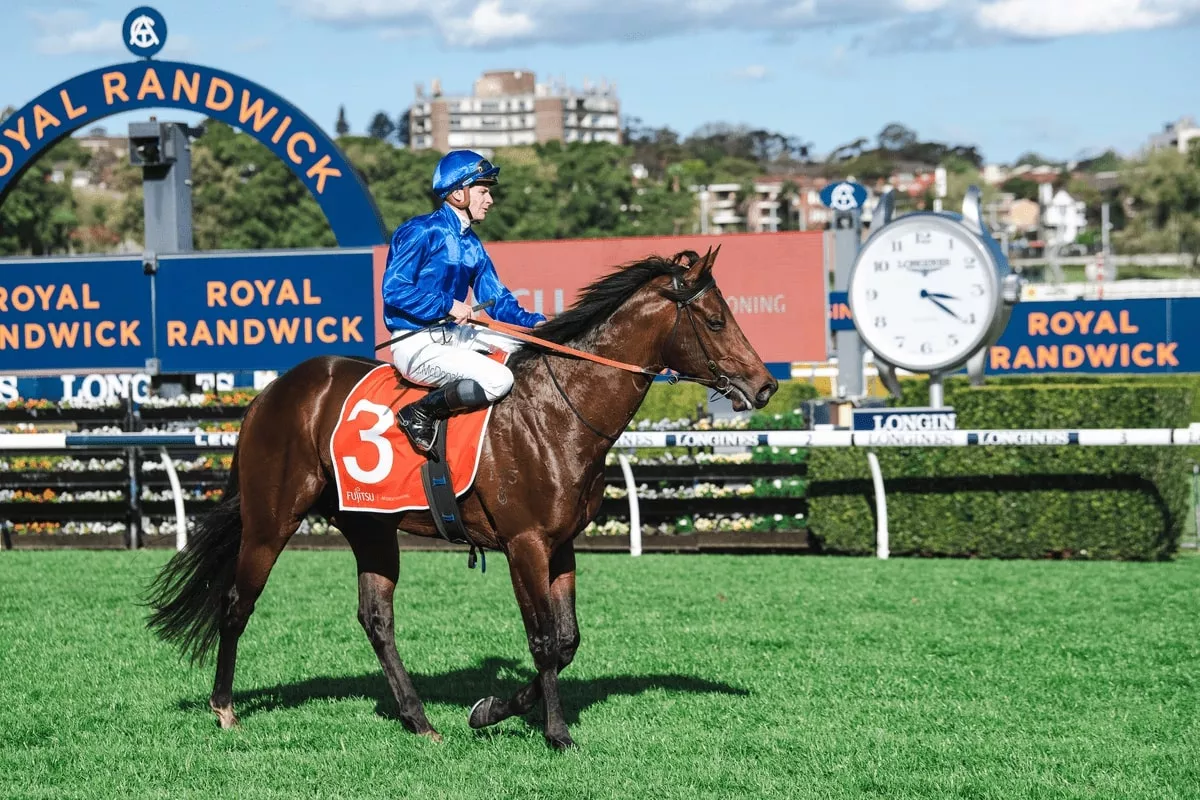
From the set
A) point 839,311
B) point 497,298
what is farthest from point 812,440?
point 497,298

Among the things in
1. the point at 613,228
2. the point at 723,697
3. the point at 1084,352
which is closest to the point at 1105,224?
the point at 613,228

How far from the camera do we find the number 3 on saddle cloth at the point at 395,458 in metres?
5.34

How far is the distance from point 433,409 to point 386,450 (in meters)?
0.28

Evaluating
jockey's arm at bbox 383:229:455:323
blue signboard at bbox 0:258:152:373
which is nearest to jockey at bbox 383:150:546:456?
jockey's arm at bbox 383:229:455:323

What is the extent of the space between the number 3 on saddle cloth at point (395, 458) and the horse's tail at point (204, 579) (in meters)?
0.60

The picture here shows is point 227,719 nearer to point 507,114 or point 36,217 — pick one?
point 36,217

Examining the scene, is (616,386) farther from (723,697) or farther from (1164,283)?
(1164,283)

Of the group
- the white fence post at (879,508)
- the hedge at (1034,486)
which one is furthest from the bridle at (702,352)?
the hedge at (1034,486)

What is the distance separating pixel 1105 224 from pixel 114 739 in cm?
7958

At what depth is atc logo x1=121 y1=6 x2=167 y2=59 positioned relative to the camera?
1226cm

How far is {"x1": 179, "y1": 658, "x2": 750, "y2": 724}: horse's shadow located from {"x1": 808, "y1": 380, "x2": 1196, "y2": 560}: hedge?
4.65 metres

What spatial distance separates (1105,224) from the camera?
78500 mm

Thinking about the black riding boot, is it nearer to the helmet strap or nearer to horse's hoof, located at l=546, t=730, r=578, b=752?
the helmet strap

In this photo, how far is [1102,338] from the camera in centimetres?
1386
